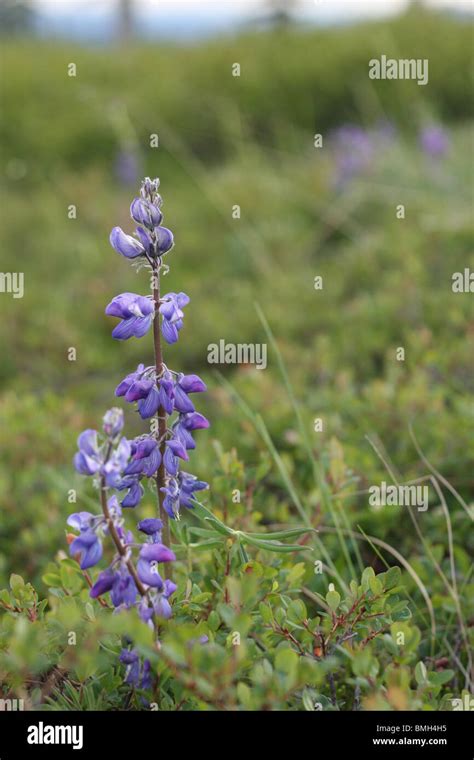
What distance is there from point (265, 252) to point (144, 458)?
423 cm

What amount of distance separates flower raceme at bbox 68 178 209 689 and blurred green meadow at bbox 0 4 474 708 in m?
0.44

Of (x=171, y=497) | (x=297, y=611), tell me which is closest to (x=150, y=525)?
(x=171, y=497)

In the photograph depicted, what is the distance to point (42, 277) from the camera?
20.6 ft

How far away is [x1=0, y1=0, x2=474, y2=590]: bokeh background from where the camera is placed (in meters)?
2.78

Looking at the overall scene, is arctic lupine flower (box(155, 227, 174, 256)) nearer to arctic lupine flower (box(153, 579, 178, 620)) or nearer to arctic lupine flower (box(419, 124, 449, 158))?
arctic lupine flower (box(153, 579, 178, 620))

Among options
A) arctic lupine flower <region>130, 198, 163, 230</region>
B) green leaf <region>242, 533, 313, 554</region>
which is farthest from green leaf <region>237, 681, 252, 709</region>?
arctic lupine flower <region>130, 198, 163, 230</region>

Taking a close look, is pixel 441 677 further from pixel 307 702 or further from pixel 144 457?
pixel 144 457

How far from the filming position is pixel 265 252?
18.5ft

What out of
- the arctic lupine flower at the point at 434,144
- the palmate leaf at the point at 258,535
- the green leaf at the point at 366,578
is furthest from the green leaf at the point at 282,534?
the arctic lupine flower at the point at 434,144

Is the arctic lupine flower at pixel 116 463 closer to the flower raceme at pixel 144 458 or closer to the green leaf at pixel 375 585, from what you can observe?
the flower raceme at pixel 144 458

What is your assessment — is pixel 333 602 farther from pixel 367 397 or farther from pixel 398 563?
pixel 367 397

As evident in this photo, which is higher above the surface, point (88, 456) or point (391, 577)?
point (88, 456)

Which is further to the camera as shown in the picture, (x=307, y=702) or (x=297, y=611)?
(x=297, y=611)
